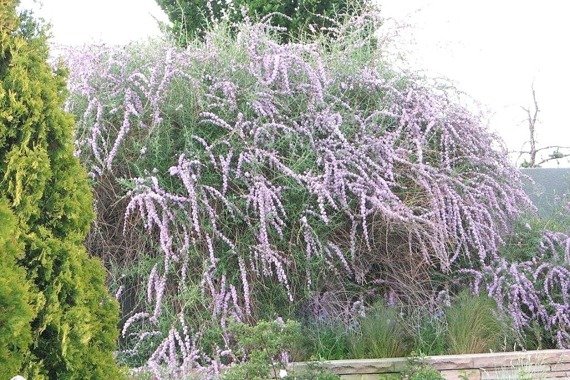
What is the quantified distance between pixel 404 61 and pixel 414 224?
73.3 inches

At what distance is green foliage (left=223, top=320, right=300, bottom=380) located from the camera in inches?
143

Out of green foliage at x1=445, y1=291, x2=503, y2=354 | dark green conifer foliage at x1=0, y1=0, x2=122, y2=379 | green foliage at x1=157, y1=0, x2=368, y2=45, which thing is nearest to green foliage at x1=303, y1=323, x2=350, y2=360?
green foliage at x1=445, y1=291, x2=503, y2=354

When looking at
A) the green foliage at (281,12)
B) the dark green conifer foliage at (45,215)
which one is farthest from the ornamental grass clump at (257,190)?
the green foliage at (281,12)

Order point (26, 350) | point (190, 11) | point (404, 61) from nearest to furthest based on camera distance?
point (26, 350) < point (404, 61) < point (190, 11)

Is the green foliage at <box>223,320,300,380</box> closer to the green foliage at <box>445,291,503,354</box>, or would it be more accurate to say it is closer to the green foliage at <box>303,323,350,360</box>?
the green foliage at <box>303,323,350,360</box>

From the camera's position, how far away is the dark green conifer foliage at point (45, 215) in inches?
117

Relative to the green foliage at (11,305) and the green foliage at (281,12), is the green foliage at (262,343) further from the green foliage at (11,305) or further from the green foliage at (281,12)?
the green foliage at (281,12)

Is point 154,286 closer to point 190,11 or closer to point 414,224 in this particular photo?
point 414,224

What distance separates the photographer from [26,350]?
2883mm

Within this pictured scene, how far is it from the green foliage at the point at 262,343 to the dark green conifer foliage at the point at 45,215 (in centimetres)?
68

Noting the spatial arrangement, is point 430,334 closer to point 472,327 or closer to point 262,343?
point 472,327

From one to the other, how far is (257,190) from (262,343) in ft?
3.13

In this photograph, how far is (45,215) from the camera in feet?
10.2

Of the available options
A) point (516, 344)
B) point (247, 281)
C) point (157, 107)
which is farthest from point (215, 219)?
point (516, 344)
